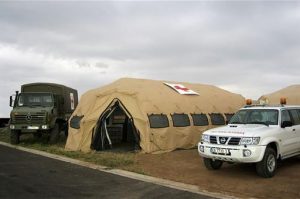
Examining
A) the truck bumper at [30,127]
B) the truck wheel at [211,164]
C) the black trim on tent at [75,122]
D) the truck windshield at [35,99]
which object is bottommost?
the truck wheel at [211,164]

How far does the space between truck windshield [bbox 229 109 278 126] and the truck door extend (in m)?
0.29

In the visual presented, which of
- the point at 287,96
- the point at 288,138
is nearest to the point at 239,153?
the point at 288,138

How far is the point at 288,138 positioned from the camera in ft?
41.1

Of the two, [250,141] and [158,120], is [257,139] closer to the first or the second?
[250,141]

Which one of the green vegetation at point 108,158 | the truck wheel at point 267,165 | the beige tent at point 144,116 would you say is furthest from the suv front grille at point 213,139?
the beige tent at point 144,116

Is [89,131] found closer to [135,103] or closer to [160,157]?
[135,103]

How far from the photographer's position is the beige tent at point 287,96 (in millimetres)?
19219

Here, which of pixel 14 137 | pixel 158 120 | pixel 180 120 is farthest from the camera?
pixel 14 137

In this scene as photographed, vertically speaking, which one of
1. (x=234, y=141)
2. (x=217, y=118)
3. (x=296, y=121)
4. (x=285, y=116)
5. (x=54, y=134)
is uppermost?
(x=217, y=118)

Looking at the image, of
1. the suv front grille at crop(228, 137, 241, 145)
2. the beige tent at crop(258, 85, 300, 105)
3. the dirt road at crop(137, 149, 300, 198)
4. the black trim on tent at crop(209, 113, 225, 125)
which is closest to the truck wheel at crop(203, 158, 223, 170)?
the dirt road at crop(137, 149, 300, 198)

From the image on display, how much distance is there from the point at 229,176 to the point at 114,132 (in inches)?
424

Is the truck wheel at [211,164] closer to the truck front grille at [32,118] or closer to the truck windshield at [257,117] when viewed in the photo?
the truck windshield at [257,117]

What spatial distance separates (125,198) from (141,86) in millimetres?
10371

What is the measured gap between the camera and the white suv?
1118 centimetres
